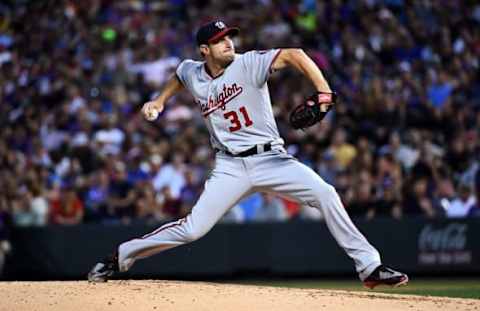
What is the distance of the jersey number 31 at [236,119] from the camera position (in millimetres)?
7781

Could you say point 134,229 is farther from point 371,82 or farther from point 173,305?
point 173,305

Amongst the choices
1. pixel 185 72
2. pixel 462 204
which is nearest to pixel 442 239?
pixel 462 204

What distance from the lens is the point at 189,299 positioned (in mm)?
7379

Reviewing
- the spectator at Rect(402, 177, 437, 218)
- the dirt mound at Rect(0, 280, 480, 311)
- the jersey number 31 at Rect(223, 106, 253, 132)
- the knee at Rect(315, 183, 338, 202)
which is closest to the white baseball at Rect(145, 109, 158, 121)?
the jersey number 31 at Rect(223, 106, 253, 132)

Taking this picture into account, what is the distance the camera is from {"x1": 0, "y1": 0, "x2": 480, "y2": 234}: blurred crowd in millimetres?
14547

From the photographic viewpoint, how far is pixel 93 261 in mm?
14188

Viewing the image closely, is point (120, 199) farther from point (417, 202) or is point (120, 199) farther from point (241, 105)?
point (241, 105)

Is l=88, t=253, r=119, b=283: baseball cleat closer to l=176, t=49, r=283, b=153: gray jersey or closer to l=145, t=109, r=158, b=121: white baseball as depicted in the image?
l=145, t=109, r=158, b=121: white baseball

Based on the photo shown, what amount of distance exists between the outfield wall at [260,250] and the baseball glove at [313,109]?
678cm

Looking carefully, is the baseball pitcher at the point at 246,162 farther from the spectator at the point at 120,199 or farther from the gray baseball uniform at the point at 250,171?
the spectator at the point at 120,199

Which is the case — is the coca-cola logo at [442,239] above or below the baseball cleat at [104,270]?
below

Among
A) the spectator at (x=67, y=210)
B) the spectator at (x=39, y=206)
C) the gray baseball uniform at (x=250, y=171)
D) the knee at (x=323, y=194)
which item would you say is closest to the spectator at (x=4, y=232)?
the spectator at (x=39, y=206)

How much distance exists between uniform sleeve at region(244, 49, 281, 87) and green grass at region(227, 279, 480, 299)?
11.7ft

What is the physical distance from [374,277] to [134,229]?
6897mm
